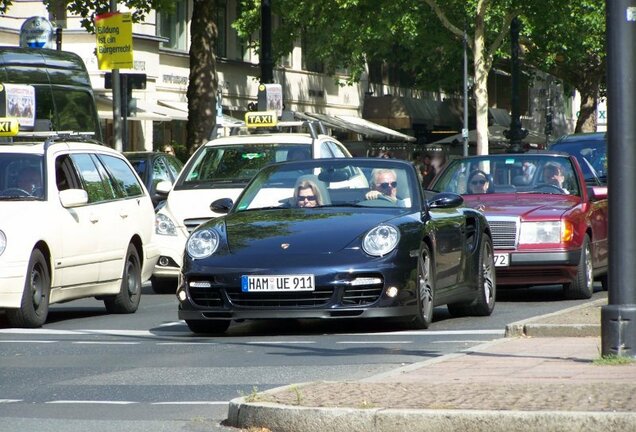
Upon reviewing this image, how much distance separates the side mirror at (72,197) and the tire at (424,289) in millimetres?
3174

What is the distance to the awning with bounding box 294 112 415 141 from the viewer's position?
59.8 m

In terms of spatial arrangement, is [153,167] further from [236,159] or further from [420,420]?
[420,420]

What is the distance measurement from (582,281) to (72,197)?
5567 mm

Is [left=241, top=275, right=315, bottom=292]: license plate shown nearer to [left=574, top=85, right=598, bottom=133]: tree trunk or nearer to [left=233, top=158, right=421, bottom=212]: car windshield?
[left=233, top=158, right=421, bottom=212]: car windshield

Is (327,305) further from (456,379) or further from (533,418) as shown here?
(533,418)

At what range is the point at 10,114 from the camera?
21.9 metres

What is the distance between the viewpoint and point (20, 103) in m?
22.2

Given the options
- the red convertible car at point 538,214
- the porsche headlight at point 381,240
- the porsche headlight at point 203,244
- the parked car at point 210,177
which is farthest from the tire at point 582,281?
the porsche headlight at point 203,244

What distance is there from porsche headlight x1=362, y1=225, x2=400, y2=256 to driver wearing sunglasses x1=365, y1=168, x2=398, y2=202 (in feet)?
3.11

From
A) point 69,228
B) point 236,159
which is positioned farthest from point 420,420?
point 236,159

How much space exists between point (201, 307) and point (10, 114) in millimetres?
9654

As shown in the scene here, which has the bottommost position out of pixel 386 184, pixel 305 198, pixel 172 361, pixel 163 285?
pixel 163 285

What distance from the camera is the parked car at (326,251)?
12.7 meters

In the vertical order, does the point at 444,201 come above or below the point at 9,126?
below
